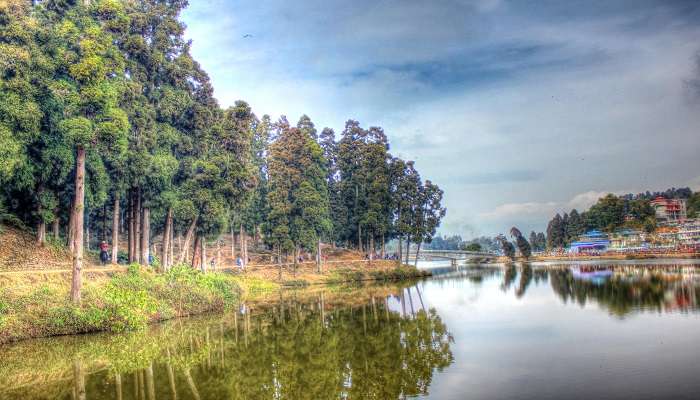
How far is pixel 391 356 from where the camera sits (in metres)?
16.9

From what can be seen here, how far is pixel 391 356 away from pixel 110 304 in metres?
15.5

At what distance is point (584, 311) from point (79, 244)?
25.4 meters

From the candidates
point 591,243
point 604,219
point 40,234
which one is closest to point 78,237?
point 40,234

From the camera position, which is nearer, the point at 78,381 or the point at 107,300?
the point at 78,381

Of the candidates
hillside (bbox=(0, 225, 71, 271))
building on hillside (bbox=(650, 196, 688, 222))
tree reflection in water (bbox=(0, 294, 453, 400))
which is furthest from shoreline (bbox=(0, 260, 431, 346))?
building on hillside (bbox=(650, 196, 688, 222))

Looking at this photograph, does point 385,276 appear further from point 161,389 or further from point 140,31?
point 161,389

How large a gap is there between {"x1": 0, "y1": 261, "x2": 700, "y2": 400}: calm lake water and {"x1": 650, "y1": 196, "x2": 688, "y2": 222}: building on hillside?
152194 millimetres

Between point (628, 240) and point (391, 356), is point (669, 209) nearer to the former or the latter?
point (628, 240)

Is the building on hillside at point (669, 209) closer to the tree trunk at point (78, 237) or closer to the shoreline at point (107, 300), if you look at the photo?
the shoreline at point (107, 300)

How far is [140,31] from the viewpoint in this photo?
34500 millimetres

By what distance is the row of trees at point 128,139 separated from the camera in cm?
2577

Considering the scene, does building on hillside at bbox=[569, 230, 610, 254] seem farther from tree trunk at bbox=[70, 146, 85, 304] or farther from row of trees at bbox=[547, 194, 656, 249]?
tree trunk at bbox=[70, 146, 85, 304]

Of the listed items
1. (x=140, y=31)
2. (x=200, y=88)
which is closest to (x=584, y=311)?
(x=200, y=88)

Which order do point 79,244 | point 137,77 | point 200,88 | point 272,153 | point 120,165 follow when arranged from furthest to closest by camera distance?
point 272,153 < point 200,88 < point 137,77 < point 120,165 < point 79,244
